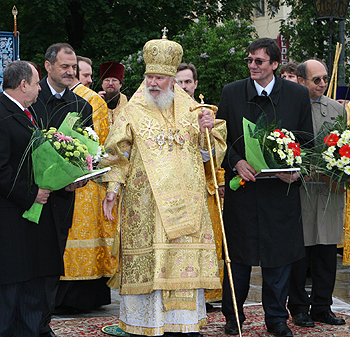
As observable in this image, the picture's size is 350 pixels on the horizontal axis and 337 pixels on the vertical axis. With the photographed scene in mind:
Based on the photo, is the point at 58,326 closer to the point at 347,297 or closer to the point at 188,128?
the point at 188,128

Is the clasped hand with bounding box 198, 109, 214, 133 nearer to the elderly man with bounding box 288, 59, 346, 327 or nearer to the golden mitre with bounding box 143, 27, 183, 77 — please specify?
the golden mitre with bounding box 143, 27, 183, 77

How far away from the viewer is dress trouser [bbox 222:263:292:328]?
18.8ft

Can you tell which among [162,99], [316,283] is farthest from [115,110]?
[316,283]

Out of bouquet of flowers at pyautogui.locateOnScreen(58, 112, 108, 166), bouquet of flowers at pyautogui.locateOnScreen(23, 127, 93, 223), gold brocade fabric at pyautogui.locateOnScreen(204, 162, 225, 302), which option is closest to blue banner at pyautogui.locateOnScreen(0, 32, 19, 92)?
gold brocade fabric at pyautogui.locateOnScreen(204, 162, 225, 302)

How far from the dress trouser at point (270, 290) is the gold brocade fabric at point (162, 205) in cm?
45

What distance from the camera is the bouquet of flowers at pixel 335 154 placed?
17.7 ft

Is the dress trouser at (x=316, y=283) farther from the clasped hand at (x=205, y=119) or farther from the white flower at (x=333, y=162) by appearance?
the clasped hand at (x=205, y=119)

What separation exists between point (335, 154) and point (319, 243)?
3.49ft

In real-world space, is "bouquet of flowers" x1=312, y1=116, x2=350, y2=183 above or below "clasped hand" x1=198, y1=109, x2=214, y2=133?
below

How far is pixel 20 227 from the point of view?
185 inches

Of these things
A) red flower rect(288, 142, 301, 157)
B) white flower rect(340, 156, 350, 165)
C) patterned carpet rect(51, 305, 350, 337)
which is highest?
red flower rect(288, 142, 301, 157)

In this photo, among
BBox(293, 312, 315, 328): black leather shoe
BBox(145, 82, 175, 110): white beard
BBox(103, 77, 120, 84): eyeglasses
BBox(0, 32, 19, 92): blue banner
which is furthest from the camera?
BBox(0, 32, 19, 92): blue banner

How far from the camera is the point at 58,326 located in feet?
20.0

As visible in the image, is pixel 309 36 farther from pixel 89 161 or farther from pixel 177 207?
pixel 89 161
